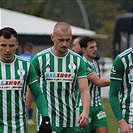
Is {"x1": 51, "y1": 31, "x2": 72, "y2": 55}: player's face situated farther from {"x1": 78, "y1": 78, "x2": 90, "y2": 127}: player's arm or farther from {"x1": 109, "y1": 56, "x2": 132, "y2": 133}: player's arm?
{"x1": 109, "y1": 56, "x2": 132, "y2": 133}: player's arm

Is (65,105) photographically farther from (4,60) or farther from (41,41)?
(41,41)

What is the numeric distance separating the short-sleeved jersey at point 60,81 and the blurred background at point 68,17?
86.1 ft

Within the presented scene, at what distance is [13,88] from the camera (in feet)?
29.6

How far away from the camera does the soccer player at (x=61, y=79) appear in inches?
400

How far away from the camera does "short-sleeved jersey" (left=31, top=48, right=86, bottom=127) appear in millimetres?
10203

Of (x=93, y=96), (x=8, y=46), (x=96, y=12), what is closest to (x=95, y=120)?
(x=93, y=96)

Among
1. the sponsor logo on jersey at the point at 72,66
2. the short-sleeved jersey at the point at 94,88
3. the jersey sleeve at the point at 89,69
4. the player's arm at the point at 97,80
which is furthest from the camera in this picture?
the short-sleeved jersey at the point at 94,88

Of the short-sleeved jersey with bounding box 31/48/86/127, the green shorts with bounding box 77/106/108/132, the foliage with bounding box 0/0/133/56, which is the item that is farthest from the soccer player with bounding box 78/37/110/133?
the foliage with bounding box 0/0/133/56

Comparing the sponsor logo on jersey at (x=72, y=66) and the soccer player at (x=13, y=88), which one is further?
the sponsor logo on jersey at (x=72, y=66)

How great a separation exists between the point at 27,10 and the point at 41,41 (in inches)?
958

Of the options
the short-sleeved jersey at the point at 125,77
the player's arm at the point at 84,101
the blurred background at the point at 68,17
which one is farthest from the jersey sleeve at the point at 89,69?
the blurred background at the point at 68,17

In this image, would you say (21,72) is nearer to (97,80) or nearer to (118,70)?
(118,70)

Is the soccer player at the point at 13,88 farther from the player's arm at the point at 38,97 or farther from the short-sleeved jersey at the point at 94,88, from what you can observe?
the short-sleeved jersey at the point at 94,88

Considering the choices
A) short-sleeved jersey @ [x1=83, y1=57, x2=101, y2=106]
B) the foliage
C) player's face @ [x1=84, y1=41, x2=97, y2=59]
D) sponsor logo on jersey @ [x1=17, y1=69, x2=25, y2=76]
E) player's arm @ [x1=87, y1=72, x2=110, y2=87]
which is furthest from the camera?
the foliage
